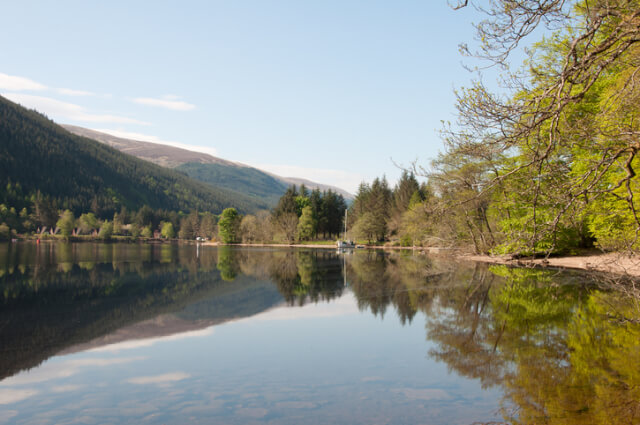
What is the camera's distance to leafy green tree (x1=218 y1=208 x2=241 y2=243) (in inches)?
4306

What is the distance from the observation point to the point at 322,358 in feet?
32.7

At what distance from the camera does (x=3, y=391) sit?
761 centimetres

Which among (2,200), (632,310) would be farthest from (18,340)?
(2,200)

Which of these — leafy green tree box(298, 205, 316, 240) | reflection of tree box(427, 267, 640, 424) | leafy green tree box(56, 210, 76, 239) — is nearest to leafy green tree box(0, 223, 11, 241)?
leafy green tree box(56, 210, 76, 239)

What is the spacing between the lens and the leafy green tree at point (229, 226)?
10938cm

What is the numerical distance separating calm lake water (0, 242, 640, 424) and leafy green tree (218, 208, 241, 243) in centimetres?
9068

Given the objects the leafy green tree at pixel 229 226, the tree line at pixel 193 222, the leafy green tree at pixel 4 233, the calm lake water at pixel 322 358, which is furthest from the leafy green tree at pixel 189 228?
the calm lake water at pixel 322 358

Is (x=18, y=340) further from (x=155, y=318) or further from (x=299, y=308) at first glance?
(x=299, y=308)

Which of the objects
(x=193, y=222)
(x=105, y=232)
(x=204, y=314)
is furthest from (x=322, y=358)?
(x=193, y=222)

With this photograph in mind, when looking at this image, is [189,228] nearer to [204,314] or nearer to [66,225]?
[66,225]

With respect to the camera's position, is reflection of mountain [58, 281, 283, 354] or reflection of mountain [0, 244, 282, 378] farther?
reflection of mountain [58, 281, 283, 354]

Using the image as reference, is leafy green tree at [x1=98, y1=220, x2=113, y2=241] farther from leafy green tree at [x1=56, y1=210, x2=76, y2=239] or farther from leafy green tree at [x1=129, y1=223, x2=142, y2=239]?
leafy green tree at [x1=129, y1=223, x2=142, y2=239]

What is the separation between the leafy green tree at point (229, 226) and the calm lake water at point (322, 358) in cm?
9068

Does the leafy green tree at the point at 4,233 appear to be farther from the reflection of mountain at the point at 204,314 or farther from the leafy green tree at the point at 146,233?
the reflection of mountain at the point at 204,314
